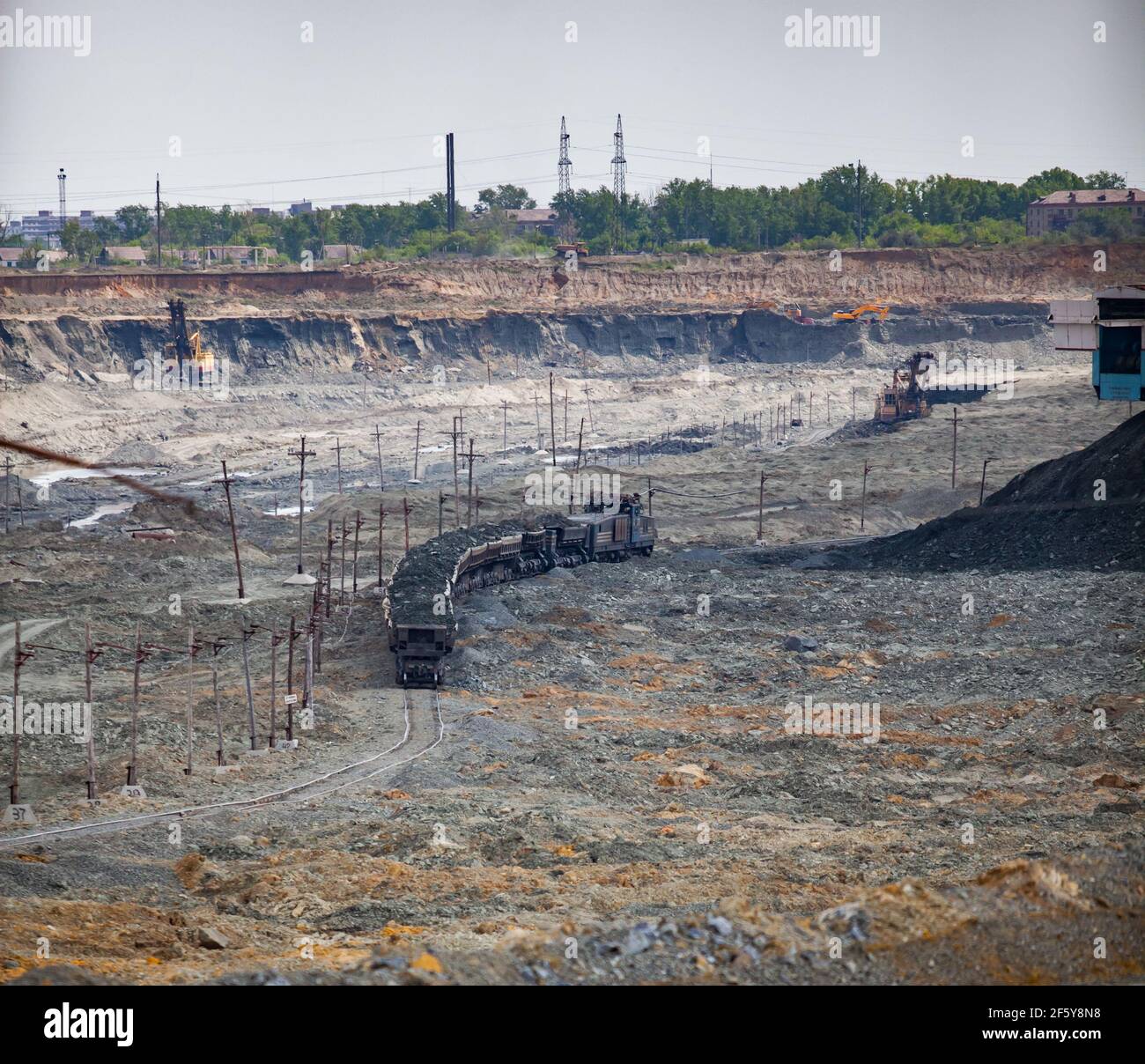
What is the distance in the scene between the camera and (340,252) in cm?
16550

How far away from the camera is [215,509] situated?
72312 mm

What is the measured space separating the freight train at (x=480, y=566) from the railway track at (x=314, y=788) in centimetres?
131

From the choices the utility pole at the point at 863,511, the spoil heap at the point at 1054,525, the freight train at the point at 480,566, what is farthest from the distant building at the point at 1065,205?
the freight train at the point at 480,566

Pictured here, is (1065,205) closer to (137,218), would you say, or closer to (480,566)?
(137,218)

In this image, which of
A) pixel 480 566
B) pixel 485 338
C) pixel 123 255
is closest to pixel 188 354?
pixel 485 338

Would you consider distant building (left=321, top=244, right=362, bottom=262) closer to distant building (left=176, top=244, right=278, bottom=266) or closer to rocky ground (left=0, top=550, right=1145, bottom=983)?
distant building (left=176, top=244, right=278, bottom=266)

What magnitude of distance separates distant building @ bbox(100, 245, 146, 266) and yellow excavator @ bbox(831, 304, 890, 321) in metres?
63.8

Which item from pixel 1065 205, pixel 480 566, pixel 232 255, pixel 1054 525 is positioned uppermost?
pixel 1065 205

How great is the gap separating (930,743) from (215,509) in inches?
1776

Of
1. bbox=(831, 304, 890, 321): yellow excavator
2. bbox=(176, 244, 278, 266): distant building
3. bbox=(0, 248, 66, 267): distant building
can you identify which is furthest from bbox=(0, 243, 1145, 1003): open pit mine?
bbox=(176, 244, 278, 266): distant building

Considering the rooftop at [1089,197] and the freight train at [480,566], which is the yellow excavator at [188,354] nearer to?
the freight train at [480,566]

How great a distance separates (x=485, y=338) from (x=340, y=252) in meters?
43.0

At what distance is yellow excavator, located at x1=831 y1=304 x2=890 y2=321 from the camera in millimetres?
135625
